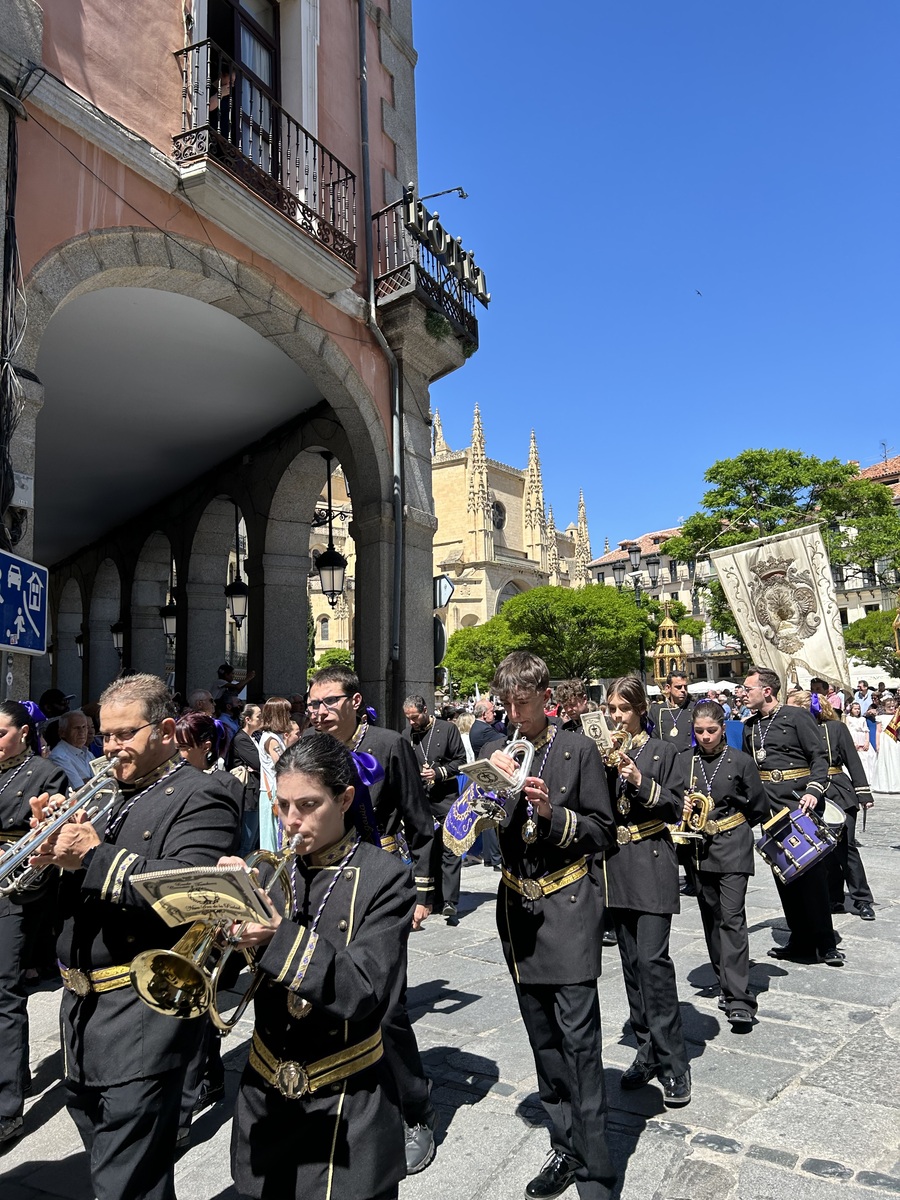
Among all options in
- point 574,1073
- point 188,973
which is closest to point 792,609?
point 574,1073

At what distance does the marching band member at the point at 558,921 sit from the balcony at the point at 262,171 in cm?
626

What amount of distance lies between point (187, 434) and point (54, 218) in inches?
226

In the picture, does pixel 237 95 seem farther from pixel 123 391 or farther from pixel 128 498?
pixel 128 498

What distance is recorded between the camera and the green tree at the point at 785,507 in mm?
37156

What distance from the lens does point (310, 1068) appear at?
2.30 m

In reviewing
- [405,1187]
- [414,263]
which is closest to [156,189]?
[414,263]

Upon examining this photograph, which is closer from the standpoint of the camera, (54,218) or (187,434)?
(54,218)

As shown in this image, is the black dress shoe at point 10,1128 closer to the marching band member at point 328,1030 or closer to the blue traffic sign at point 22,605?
the marching band member at point 328,1030

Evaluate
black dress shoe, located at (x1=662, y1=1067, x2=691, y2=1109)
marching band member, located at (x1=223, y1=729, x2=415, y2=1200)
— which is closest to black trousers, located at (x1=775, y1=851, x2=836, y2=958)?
black dress shoe, located at (x1=662, y1=1067, x2=691, y2=1109)

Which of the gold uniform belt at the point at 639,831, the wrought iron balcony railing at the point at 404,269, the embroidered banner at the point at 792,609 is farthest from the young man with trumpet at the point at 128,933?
the embroidered banner at the point at 792,609

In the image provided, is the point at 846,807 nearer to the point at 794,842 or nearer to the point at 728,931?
the point at 794,842

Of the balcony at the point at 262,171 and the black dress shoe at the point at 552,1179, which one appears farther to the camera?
the balcony at the point at 262,171

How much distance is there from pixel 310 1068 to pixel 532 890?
1.38 metres

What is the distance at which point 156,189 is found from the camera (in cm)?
784
